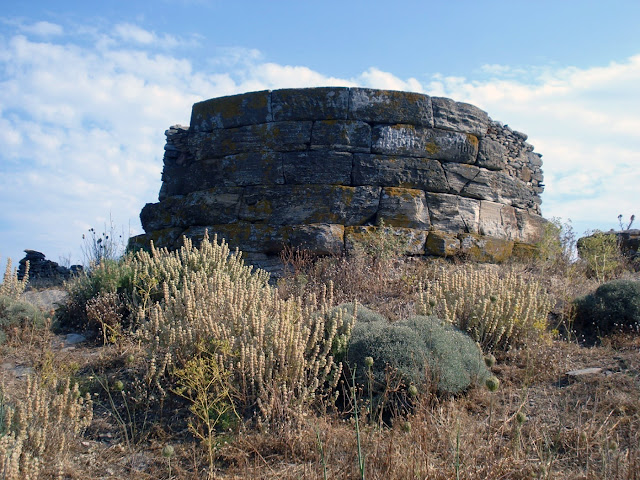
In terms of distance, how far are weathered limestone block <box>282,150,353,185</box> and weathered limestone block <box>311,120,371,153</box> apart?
0.40 feet

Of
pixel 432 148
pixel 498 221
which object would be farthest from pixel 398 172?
pixel 498 221

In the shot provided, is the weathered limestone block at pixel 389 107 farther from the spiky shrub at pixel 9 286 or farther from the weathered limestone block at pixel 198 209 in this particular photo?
the spiky shrub at pixel 9 286

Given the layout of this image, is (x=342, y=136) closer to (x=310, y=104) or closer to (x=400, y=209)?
(x=310, y=104)

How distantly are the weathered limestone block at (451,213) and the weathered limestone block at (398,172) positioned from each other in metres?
0.18

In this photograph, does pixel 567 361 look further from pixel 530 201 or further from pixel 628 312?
pixel 530 201

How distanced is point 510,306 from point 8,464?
4.58 meters

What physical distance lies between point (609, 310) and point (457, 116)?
4.39 meters

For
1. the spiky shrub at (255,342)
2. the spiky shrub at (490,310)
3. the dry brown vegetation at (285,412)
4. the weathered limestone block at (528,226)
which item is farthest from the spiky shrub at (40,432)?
the weathered limestone block at (528,226)

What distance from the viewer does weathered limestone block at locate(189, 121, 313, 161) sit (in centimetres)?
895

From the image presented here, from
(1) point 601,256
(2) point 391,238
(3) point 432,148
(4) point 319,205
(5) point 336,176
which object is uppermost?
(3) point 432,148

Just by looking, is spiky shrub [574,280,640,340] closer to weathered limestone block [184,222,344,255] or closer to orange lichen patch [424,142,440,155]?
weathered limestone block [184,222,344,255]

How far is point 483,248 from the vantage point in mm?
9023

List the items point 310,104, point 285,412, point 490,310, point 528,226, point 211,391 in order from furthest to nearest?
point 528,226
point 310,104
point 490,310
point 211,391
point 285,412

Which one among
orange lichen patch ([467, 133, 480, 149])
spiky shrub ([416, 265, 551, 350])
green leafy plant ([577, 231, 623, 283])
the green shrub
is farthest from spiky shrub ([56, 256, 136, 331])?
green leafy plant ([577, 231, 623, 283])
